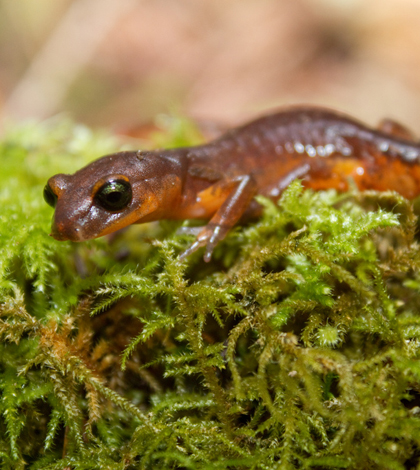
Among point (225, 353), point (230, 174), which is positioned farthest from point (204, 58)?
point (225, 353)

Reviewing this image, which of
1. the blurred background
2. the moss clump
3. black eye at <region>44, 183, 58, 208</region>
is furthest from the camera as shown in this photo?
the blurred background

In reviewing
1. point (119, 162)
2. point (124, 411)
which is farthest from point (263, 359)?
point (119, 162)

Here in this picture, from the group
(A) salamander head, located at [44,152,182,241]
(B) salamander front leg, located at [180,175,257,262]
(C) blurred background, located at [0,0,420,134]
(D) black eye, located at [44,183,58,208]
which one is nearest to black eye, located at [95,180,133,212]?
(A) salamander head, located at [44,152,182,241]

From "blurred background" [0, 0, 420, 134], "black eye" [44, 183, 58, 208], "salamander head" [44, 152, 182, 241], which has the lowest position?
"black eye" [44, 183, 58, 208]

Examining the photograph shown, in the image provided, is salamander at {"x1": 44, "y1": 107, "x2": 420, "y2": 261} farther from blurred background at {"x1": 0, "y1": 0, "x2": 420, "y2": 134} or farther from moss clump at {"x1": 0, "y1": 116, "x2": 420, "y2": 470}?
blurred background at {"x1": 0, "y1": 0, "x2": 420, "y2": 134}

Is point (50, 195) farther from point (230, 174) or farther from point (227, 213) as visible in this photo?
point (230, 174)

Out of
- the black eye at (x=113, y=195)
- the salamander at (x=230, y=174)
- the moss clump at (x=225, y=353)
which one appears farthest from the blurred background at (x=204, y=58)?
the moss clump at (x=225, y=353)
